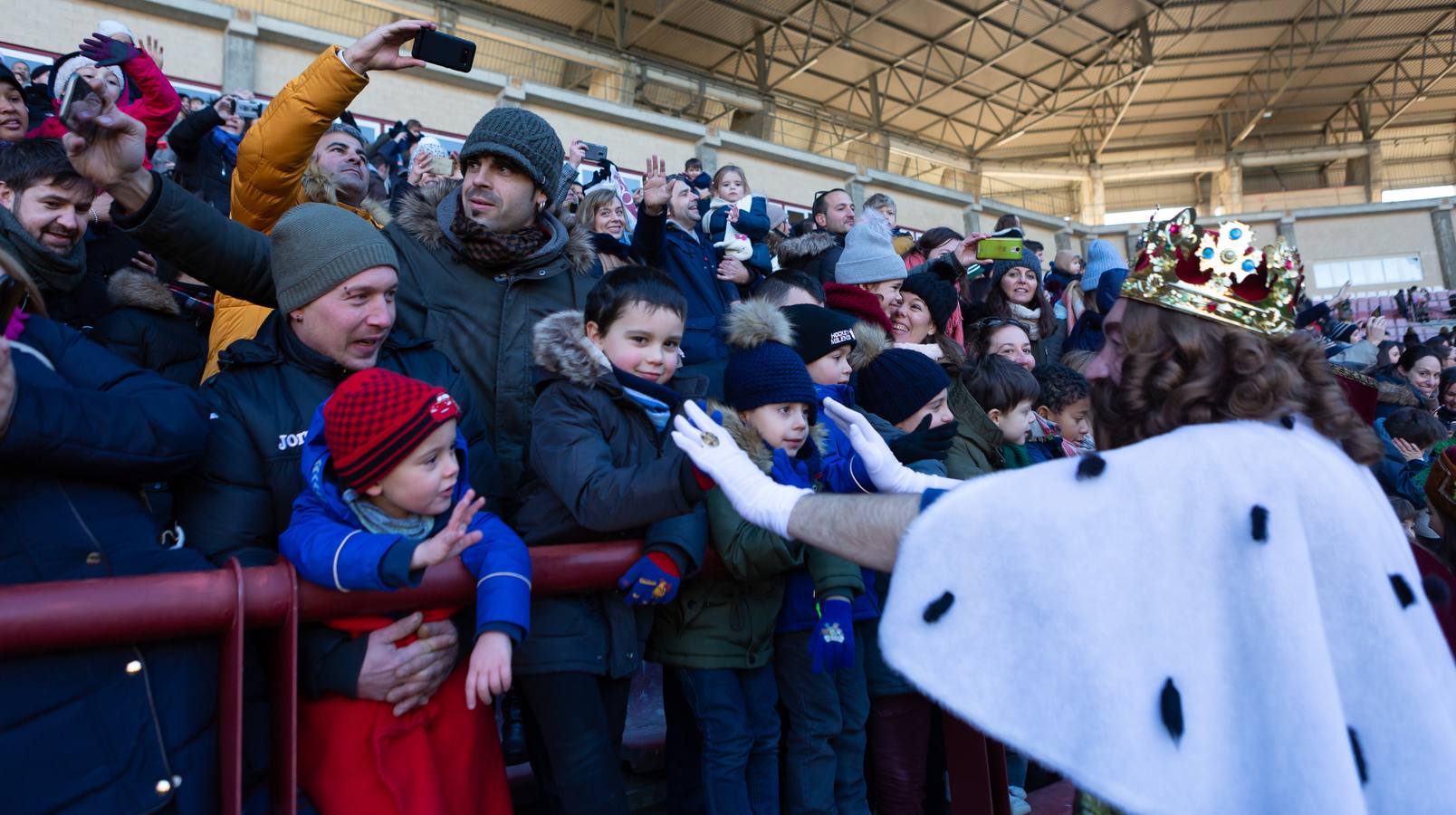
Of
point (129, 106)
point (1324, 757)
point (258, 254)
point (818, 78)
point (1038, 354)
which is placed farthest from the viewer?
point (818, 78)

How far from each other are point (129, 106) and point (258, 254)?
2.22 metres

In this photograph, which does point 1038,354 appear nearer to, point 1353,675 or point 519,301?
point 519,301

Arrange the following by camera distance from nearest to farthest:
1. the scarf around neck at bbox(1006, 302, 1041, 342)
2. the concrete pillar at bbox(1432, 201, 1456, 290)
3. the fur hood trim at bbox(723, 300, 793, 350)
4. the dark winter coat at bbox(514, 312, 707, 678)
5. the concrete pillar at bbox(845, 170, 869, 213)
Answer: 1. the dark winter coat at bbox(514, 312, 707, 678)
2. the fur hood trim at bbox(723, 300, 793, 350)
3. the scarf around neck at bbox(1006, 302, 1041, 342)
4. the concrete pillar at bbox(845, 170, 869, 213)
5. the concrete pillar at bbox(1432, 201, 1456, 290)

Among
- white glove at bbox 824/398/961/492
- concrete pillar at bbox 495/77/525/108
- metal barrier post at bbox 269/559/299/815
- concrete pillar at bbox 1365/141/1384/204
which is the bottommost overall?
metal barrier post at bbox 269/559/299/815

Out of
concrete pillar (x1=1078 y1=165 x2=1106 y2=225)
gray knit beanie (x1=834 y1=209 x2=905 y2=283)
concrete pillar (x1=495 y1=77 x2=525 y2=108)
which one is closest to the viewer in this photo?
gray knit beanie (x1=834 y1=209 x2=905 y2=283)

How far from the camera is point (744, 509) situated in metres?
1.94

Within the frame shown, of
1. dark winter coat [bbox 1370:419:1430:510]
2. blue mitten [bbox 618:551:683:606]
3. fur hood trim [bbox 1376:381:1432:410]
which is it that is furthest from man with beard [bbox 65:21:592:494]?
fur hood trim [bbox 1376:381:1432:410]

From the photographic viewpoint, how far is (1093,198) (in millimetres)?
31844

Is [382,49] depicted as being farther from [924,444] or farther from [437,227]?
[924,444]

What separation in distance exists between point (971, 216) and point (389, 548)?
79.1 ft

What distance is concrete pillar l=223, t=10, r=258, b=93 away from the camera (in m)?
12.9

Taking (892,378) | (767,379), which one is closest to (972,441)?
(892,378)

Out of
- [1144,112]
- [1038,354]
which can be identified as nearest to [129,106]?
[1038,354]

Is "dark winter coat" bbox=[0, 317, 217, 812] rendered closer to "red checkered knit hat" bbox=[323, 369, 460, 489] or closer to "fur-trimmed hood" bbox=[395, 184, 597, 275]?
"red checkered knit hat" bbox=[323, 369, 460, 489]
